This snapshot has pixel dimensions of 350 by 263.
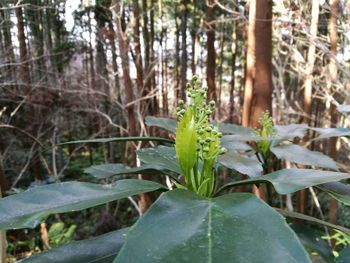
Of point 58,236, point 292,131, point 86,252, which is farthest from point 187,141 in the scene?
point 58,236

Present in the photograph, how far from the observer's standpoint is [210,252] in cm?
37

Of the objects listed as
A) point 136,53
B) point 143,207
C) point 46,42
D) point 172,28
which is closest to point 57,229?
point 143,207

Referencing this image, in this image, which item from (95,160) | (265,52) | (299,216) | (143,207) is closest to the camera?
(299,216)

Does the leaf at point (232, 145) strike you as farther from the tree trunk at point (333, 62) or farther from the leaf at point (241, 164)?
the tree trunk at point (333, 62)

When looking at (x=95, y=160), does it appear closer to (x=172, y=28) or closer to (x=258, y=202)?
(x=172, y=28)

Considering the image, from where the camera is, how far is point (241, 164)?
0.77 metres

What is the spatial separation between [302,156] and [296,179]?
14.4 inches

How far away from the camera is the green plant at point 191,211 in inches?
14.6

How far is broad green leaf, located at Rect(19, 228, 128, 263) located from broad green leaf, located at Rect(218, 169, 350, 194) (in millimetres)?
234

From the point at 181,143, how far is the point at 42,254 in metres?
0.27

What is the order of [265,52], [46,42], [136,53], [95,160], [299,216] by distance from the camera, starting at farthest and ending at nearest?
[95,160] → [46,42] → [136,53] → [265,52] → [299,216]

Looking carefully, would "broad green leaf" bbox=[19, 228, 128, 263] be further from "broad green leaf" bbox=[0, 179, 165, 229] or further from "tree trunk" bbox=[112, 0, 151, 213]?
"tree trunk" bbox=[112, 0, 151, 213]

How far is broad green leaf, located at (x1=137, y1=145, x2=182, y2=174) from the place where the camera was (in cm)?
68

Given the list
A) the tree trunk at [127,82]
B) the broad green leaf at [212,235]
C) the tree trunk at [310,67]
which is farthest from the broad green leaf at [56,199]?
the tree trunk at [127,82]
